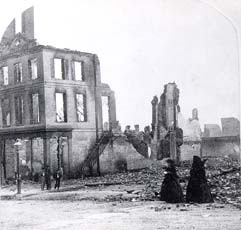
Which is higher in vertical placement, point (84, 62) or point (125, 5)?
point (125, 5)

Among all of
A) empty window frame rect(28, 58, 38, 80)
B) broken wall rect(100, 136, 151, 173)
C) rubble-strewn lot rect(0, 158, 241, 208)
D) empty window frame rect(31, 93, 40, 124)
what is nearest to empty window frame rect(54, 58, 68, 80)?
empty window frame rect(28, 58, 38, 80)

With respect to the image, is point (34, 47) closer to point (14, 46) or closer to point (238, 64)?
point (14, 46)

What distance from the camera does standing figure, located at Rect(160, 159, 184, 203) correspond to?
5320 millimetres

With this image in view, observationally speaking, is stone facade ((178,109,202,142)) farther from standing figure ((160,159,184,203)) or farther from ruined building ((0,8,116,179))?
ruined building ((0,8,116,179))

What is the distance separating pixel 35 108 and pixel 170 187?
1.80m

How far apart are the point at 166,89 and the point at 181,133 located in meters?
0.56

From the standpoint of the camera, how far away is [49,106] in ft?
16.6

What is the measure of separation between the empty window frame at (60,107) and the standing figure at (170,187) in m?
1.33

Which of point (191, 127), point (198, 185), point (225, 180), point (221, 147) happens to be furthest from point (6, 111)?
point (225, 180)

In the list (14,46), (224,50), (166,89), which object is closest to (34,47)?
(14,46)

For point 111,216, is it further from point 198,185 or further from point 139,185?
point 198,185

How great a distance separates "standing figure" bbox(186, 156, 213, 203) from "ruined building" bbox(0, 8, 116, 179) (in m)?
1.16

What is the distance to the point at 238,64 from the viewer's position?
5.97m

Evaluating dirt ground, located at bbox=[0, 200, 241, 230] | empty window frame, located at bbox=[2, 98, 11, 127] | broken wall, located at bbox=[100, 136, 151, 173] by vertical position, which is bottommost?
dirt ground, located at bbox=[0, 200, 241, 230]
